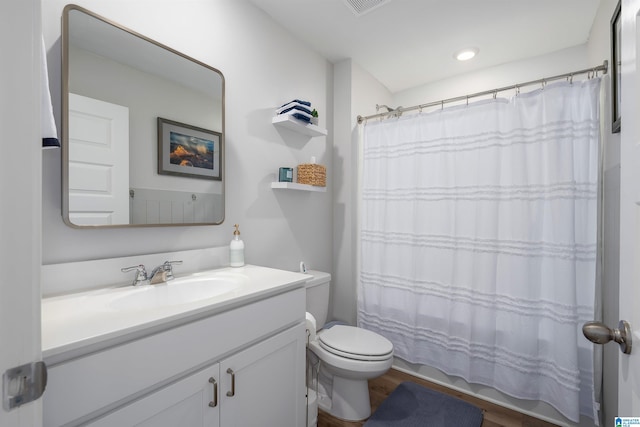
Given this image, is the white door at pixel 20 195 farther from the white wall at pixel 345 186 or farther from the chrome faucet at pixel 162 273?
the white wall at pixel 345 186

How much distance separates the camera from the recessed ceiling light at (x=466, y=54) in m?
2.17

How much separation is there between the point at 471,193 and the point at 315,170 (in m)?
1.03

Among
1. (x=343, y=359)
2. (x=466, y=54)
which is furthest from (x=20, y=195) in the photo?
(x=466, y=54)

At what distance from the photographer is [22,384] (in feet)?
1.33

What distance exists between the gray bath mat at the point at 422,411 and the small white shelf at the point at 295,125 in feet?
5.99

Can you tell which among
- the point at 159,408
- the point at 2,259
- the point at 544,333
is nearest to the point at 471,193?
the point at 544,333

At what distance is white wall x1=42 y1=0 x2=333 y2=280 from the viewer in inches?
42.7

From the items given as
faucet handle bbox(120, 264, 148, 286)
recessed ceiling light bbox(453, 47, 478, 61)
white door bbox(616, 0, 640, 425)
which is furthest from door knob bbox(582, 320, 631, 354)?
recessed ceiling light bbox(453, 47, 478, 61)

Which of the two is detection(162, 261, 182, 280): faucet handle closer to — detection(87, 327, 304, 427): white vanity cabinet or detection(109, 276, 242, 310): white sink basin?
detection(109, 276, 242, 310): white sink basin

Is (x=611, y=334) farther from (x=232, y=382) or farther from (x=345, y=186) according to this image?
(x=345, y=186)

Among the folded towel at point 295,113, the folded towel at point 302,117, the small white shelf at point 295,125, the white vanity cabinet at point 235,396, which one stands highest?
the folded towel at point 295,113

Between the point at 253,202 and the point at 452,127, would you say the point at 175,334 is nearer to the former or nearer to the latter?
the point at 253,202

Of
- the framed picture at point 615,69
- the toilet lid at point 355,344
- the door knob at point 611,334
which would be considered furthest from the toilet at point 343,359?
the framed picture at point 615,69

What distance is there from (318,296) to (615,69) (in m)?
1.91
